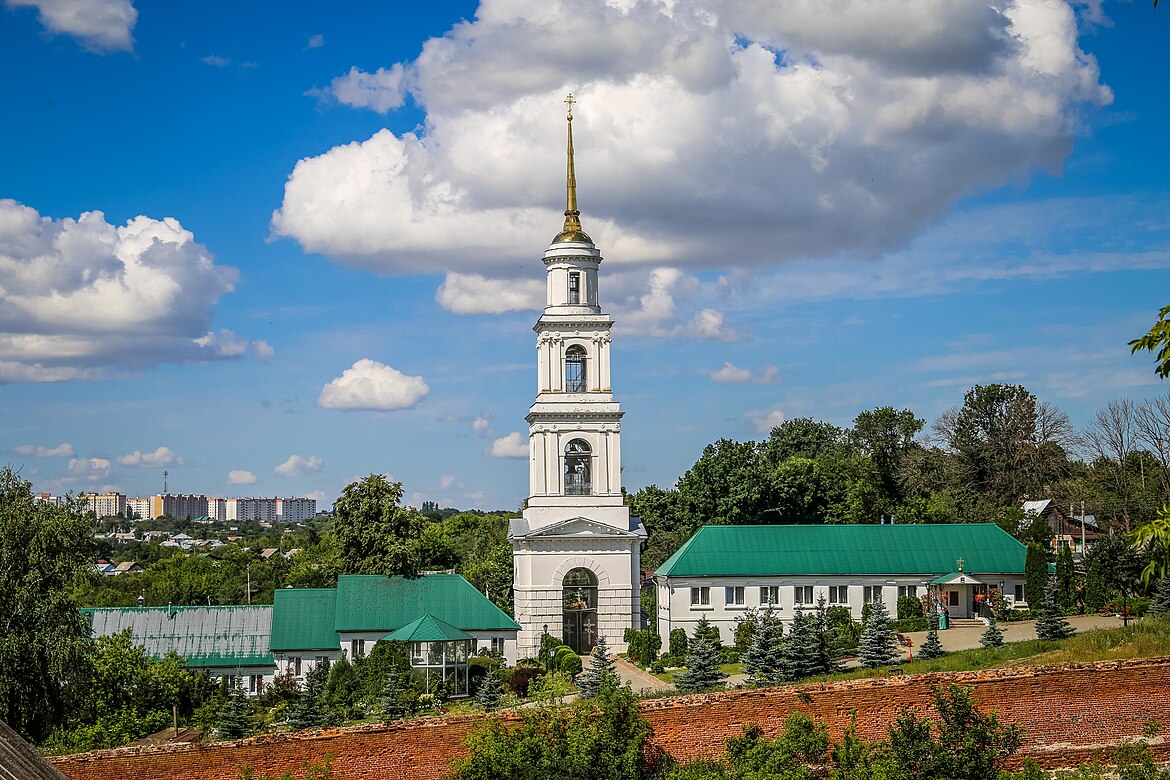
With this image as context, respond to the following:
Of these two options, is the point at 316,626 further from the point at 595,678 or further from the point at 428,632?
the point at 595,678

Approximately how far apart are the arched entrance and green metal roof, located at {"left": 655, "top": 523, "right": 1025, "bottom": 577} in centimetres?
279

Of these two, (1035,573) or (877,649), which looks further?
(1035,573)

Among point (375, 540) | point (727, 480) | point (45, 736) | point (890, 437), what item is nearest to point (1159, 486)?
point (727, 480)

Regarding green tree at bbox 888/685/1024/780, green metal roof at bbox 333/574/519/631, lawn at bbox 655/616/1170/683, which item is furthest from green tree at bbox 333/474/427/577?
green tree at bbox 888/685/1024/780

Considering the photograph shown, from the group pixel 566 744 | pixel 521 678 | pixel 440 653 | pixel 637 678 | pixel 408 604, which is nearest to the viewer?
pixel 566 744

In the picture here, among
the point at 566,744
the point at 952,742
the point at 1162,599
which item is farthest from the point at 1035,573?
the point at 566,744

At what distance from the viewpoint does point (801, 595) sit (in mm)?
43188

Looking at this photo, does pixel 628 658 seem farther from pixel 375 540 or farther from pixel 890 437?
pixel 890 437

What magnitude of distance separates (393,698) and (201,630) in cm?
1131

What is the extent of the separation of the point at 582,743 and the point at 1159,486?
42.3m

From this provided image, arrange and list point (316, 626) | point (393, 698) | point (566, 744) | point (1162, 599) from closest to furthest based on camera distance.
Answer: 1. point (566, 744)
2. point (393, 698)
3. point (1162, 599)
4. point (316, 626)

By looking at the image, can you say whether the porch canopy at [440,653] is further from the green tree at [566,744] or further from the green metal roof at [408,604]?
the green tree at [566,744]

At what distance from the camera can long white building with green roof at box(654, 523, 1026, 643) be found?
42.7 m

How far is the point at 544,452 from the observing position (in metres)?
42.9
